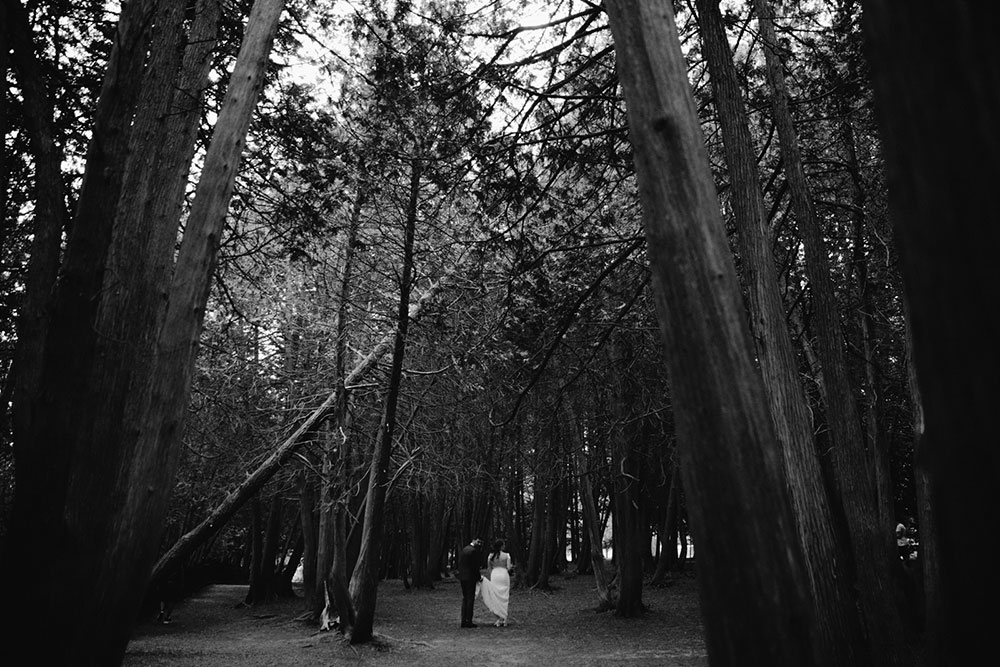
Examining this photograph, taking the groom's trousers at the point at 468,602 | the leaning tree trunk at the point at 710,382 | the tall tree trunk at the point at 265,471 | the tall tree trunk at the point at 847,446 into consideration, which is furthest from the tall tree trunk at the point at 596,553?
the leaning tree trunk at the point at 710,382

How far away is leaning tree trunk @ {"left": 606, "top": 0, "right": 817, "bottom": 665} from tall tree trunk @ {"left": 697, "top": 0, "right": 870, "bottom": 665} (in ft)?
8.71

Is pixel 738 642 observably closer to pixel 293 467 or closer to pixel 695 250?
pixel 695 250

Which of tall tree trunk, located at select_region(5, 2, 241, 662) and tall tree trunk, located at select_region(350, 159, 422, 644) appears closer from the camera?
tall tree trunk, located at select_region(5, 2, 241, 662)

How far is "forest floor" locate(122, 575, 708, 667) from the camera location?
410 inches

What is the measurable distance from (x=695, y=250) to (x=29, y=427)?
3785mm

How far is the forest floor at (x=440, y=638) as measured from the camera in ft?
34.1

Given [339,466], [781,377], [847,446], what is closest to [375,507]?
[339,466]

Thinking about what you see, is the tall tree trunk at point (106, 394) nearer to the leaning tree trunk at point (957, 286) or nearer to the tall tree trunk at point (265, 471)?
the tall tree trunk at point (265, 471)

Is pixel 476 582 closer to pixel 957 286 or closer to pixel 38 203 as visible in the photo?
pixel 38 203

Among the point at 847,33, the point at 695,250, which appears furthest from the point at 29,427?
the point at 847,33

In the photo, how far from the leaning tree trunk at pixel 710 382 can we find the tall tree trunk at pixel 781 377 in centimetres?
266

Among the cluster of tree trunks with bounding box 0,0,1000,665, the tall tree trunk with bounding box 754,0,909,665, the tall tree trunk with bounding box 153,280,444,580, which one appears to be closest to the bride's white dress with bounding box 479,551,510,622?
the tall tree trunk with bounding box 153,280,444,580

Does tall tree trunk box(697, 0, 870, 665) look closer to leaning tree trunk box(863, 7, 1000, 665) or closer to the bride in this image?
leaning tree trunk box(863, 7, 1000, 665)

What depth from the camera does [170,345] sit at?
4.25 meters
